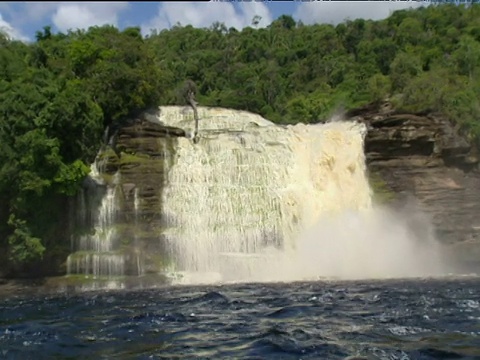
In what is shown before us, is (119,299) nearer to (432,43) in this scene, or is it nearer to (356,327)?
(356,327)

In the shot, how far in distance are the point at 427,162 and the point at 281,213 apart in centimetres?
970

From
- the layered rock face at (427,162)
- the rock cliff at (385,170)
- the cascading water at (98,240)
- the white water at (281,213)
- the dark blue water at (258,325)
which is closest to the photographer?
the dark blue water at (258,325)

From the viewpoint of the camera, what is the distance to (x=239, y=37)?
108250 mm

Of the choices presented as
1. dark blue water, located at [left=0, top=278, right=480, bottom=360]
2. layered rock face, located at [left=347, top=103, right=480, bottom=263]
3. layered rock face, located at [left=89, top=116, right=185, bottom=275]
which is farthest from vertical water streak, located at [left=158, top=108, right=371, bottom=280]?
dark blue water, located at [left=0, top=278, right=480, bottom=360]

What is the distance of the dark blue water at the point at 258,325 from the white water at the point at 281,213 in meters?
7.76

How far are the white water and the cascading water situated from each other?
2.92m

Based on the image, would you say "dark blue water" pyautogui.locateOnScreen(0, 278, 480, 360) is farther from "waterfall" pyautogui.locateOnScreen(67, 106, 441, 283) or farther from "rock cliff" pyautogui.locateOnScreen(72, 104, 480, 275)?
"rock cliff" pyautogui.locateOnScreen(72, 104, 480, 275)

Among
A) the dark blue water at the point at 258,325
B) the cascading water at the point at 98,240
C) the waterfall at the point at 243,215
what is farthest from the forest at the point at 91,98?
the dark blue water at the point at 258,325

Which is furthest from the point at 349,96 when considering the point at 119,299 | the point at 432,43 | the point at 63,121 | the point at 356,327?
the point at 356,327

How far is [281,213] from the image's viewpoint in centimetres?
3431

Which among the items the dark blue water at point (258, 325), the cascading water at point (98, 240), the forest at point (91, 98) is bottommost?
the dark blue water at point (258, 325)

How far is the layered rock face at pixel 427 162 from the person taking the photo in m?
35.7

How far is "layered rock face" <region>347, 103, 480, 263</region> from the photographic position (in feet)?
117

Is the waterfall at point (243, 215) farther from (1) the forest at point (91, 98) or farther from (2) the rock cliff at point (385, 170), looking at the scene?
(1) the forest at point (91, 98)
